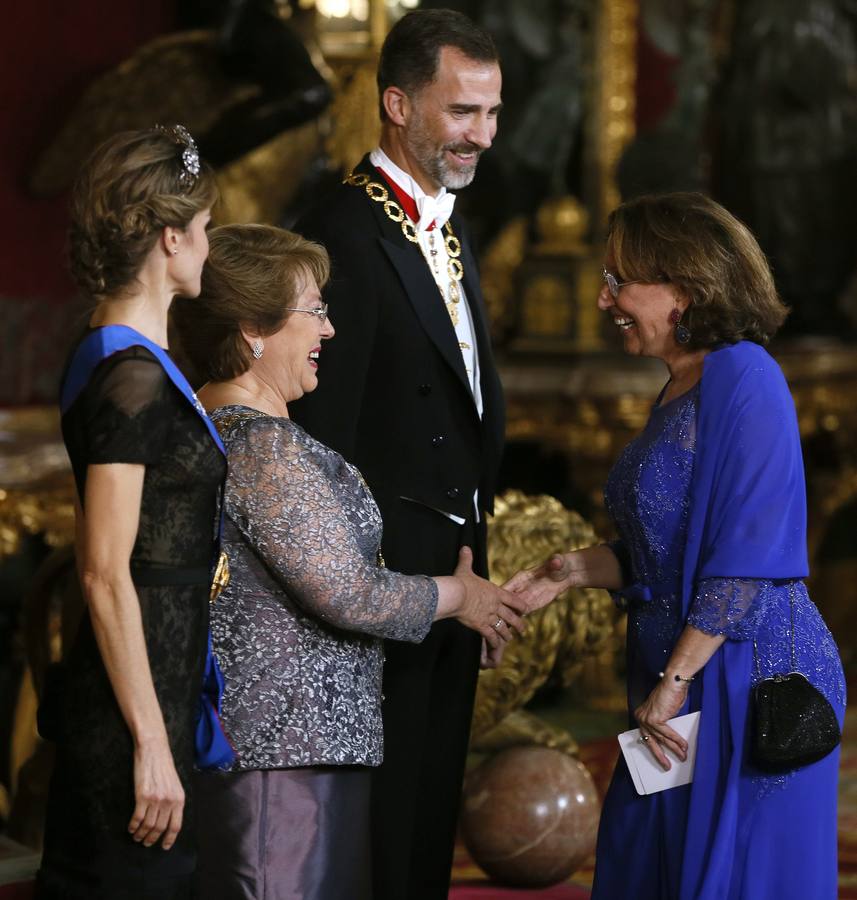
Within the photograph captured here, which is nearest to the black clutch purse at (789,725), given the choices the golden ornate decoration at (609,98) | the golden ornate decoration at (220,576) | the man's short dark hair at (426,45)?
→ the golden ornate decoration at (220,576)

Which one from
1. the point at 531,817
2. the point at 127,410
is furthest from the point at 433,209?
the point at 531,817

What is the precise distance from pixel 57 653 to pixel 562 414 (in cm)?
335

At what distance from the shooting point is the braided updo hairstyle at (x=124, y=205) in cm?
227

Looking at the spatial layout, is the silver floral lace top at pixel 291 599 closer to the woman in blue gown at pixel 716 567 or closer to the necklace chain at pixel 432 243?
the woman in blue gown at pixel 716 567

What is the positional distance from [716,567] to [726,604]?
0.07 meters

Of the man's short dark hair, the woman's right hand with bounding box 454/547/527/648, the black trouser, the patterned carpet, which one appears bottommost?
the patterned carpet

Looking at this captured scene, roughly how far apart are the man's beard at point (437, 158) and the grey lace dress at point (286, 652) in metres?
0.80

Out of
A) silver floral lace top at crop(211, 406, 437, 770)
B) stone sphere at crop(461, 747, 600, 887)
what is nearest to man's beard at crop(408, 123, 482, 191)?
silver floral lace top at crop(211, 406, 437, 770)

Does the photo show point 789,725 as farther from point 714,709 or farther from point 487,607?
point 487,607

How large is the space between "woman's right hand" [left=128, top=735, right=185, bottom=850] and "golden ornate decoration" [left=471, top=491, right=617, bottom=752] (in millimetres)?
1910

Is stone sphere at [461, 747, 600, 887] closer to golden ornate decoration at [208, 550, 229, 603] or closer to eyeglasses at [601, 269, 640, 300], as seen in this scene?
eyeglasses at [601, 269, 640, 300]

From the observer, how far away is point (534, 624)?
434 cm

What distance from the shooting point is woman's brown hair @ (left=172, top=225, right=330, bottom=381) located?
270 cm

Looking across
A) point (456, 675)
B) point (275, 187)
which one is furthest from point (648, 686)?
point (275, 187)
